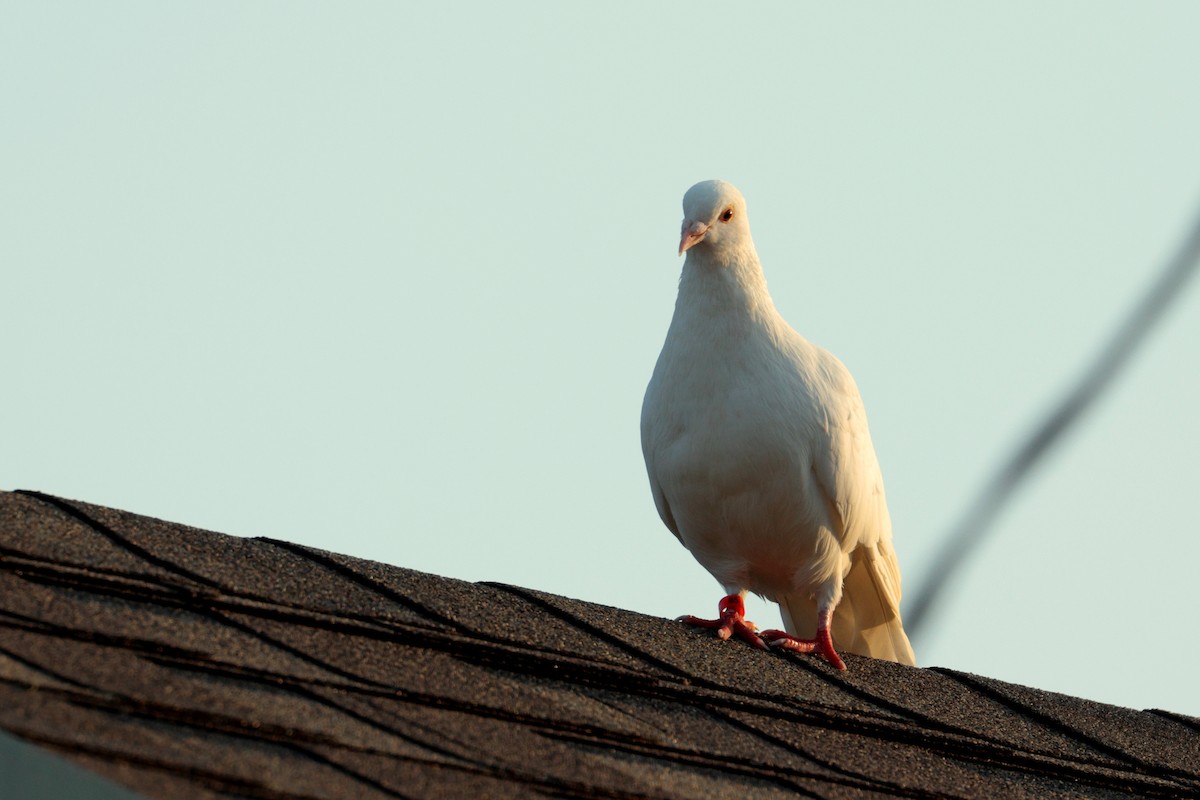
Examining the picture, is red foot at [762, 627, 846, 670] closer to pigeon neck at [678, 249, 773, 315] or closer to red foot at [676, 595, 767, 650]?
red foot at [676, 595, 767, 650]

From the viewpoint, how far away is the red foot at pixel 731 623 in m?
5.75

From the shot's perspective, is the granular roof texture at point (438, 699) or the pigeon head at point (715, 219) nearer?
the granular roof texture at point (438, 699)

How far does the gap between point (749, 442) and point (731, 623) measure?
22.5 inches

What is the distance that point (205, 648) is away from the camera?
3217 mm

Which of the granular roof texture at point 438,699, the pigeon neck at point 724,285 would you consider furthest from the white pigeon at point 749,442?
the granular roof texture at point 438,699

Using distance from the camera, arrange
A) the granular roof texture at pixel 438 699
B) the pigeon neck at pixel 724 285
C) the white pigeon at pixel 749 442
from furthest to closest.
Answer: the pigeon neck at pixel 724 285 → the white pigeon at pixel 749 442 → the granular roof texture at pixel 438 699

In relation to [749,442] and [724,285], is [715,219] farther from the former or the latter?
[749,442]

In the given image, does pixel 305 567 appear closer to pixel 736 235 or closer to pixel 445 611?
pixel 445 611

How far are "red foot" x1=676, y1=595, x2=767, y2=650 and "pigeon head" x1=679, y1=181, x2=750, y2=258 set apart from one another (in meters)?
1.16

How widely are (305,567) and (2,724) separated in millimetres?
1766

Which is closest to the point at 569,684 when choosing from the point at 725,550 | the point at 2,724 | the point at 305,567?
the point at 305,567

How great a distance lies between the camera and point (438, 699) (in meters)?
3.39

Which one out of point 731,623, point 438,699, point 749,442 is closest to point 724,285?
point 749,442

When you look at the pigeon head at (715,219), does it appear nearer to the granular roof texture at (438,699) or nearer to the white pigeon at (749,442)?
the white pigeon at (749,442)
